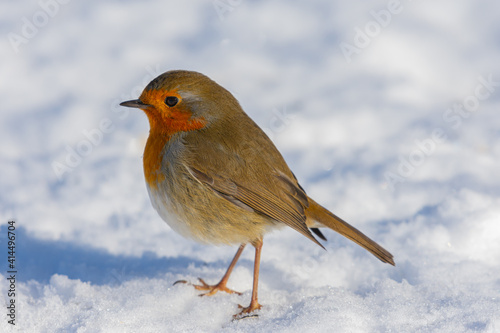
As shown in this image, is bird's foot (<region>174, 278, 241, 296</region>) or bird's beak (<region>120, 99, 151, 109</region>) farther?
bird's foot (<region>174, 278, 241, 296</region>)

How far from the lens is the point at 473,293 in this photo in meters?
3.98

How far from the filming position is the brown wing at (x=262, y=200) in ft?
12.7

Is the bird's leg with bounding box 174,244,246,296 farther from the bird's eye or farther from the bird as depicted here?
the bird's eye

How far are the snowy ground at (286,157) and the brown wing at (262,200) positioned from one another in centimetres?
52

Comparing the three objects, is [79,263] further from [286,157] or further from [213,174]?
[286,157]

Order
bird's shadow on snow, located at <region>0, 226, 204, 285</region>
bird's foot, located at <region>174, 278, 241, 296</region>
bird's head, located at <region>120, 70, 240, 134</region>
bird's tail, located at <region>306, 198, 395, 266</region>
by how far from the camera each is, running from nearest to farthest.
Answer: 1. bird's head, located at <region>120, 70, 240, 134</region>
2. bird's tail, located at <region>306, 198, 395, 266</region>
3. bird's foot, located at <region>174, 278, 241, 296</region>
4. bird's shadow on snow, located at <region>0, 226, 204, 285</region>

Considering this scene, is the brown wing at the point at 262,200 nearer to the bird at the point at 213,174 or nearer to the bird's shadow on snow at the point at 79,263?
the bird at the point at 213,174

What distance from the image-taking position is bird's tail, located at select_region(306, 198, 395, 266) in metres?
4.11

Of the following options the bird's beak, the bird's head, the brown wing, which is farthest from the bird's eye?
the brown wing

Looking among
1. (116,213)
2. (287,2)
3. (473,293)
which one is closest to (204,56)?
(287,2)

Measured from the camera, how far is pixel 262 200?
13.0ft

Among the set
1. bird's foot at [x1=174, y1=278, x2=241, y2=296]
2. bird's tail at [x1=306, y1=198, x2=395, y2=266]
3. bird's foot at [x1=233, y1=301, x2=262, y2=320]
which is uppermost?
bird's tail at [x1=306, y1=198, x2=395, y2=266]

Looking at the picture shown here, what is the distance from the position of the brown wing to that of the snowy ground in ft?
1.70

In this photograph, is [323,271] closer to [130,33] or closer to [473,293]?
[473,293]
